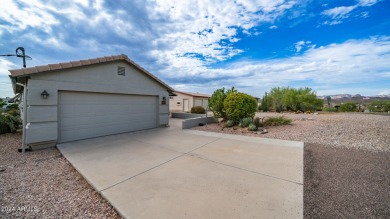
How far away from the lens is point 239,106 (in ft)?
30.3

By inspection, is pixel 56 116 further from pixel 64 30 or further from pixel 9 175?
pixel 64 30

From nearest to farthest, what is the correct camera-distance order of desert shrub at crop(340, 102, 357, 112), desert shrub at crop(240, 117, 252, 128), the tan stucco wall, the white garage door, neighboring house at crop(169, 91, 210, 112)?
the tan stucco wall → the white garage door → desert shrub at crop(240, 117, 252, 128) → desert shrub at crop(340, 102, 357, 112) → neighboring house at crop(169, 91, 210, 112)

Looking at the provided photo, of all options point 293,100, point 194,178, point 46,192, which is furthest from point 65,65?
point 293,100

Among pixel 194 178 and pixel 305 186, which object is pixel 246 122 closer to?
pixel 305 186

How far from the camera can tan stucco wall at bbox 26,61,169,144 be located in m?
5.14

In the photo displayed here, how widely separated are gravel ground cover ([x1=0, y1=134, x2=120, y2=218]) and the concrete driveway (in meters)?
0.18

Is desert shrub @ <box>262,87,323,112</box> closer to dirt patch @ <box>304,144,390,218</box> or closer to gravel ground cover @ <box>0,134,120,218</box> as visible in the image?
dirt patch @ <box>304,144,390,218</box>

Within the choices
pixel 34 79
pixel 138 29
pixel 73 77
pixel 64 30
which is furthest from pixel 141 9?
pixel 34 79

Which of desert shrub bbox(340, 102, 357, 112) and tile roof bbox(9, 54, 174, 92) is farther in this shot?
desert shrub bbox(340, 102, 357, 112)

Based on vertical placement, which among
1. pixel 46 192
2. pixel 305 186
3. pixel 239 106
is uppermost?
pixel 239 106

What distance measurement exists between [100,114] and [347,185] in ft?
27.3

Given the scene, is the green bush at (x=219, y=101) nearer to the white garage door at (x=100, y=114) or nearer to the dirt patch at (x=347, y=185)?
the white garage door at (x=100, y=114)


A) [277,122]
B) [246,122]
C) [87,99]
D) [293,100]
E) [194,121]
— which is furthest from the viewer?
[293,100]

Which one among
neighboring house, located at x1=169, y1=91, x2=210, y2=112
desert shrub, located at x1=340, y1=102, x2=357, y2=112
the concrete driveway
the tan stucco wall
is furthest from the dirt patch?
desert shrub, located at x1=340, y1=102, x2=357, y2=112
